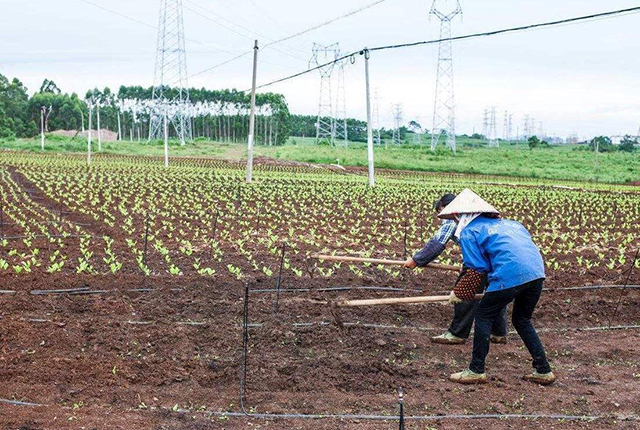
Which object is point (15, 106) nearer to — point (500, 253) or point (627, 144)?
point (627, 144)

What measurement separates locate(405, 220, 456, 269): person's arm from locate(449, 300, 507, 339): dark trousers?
55 centimetres

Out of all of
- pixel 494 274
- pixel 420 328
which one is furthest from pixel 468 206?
pixel 420 328

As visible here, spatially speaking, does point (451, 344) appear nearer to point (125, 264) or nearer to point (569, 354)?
point (569, 354)

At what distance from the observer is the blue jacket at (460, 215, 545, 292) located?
530 centimetres

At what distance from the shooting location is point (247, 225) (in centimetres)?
1330

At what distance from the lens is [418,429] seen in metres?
4.60

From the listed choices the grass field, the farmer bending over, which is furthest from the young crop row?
the grass field

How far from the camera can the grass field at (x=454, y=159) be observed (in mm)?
38625

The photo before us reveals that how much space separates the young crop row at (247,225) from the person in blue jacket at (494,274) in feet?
11.1

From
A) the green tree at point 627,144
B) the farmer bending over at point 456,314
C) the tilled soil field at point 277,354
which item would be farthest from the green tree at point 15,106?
the farmer bending over at point 456,314

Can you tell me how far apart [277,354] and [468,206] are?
1934 mm

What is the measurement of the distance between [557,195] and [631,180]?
53.1 feet

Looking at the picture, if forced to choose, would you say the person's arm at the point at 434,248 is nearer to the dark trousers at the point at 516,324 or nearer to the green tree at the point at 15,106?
the dark trousers at the point at 516,324

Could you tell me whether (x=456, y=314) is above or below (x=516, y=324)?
below
